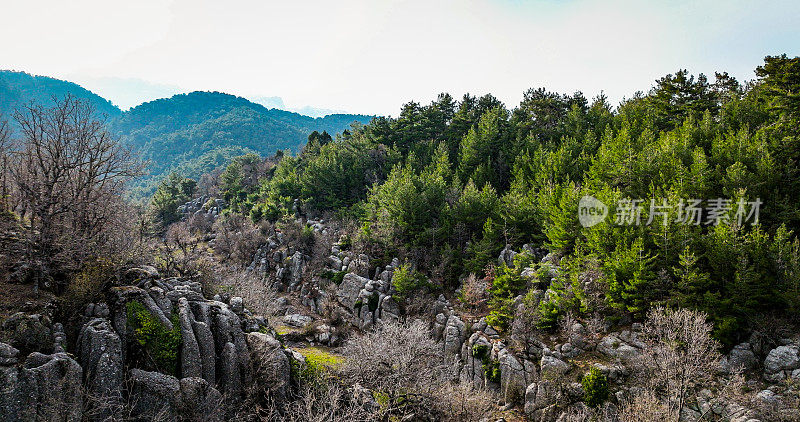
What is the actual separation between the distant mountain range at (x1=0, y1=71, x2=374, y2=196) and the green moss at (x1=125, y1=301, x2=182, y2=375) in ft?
387

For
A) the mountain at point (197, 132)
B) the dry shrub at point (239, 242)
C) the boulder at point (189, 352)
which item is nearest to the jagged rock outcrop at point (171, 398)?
the boulder at point (189, 352)

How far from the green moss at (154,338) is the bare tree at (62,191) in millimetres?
3449

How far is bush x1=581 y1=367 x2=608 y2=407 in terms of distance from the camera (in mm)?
20734

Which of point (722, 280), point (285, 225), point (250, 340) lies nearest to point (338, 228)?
point (285, 225)

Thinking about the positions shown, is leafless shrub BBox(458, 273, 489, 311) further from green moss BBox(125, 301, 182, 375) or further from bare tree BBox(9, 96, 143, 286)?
bare tree BBox(9, 96, 143, 286)

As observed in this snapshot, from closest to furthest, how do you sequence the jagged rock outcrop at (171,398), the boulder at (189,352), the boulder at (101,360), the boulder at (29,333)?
the boulder at (29,333) < the boulder at (101,360) < the jagged rock outcrop at (171,398) < the boulder at (189,352)

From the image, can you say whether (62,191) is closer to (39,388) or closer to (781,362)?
(39,388)

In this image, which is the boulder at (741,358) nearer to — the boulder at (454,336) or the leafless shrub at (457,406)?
the leafless shrub at (457,406)

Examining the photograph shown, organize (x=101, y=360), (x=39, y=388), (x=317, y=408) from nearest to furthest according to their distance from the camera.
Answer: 1. (x=39, y=388)
2. (x=101, y=360)
3. (x=317, y=408)

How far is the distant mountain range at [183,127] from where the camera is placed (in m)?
134

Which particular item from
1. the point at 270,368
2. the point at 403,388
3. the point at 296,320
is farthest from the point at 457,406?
the point at 296,320

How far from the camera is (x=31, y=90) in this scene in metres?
164

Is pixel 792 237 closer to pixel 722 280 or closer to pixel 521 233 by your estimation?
pixel 722 280

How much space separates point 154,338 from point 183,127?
627 feet
